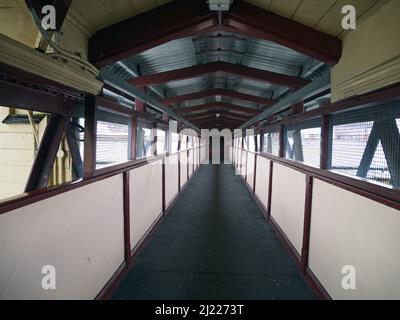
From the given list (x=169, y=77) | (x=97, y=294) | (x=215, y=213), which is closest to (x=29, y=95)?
(x=97, y=294)

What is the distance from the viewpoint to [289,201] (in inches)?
117

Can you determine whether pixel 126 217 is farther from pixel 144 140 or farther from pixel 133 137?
pixel 144 140

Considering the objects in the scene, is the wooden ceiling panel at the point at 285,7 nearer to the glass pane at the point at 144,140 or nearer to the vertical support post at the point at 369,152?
the vertical support post at the point at 369,152

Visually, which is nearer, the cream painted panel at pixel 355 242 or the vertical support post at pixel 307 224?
the cream painted panel at pixel 355 242

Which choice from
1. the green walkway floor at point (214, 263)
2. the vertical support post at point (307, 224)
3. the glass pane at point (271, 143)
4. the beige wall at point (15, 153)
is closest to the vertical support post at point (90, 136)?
the beige wall at point (15, 153)

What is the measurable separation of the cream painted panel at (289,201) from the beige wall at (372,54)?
3.82 feet

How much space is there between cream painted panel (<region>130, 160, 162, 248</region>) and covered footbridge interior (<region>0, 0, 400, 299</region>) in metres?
0.04

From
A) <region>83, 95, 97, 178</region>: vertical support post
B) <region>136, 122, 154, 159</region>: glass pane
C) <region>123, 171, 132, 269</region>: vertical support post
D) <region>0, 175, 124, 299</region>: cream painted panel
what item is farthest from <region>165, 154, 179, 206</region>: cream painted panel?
<region>83, 95, 97, 178</region>: vertical support post

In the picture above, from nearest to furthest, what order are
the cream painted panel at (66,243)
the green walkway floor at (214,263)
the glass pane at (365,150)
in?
the cream painted panel at (66,243) < the glass pane at (365,150) < the green walkway floor at (214,263)

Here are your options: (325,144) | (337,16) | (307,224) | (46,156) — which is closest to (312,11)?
(337,16)

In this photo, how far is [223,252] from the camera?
277 cm

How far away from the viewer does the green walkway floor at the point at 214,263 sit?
2078 millimetres

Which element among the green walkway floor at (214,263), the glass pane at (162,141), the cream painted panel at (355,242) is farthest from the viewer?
the glass pane at (162,141)
